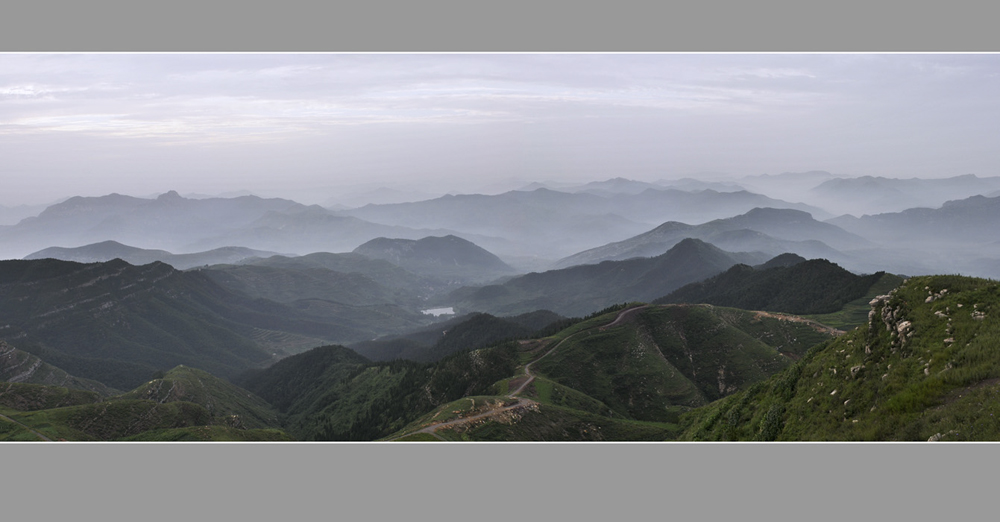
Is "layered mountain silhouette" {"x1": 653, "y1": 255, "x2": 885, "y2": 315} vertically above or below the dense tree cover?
above

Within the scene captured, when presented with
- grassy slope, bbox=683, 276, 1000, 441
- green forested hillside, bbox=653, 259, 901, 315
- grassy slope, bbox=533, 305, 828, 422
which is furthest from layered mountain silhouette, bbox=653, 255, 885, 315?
grassy slope, bbox=683, 276, 1000, 441

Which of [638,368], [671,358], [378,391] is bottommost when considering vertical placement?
[378,391]

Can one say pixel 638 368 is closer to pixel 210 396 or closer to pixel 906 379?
pixel 906 379

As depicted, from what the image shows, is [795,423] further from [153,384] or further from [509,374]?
[153,384]

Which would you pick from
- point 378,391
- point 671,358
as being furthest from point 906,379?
point 378,391

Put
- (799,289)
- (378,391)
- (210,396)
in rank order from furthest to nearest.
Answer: (799,289), (378,391), (210,396)

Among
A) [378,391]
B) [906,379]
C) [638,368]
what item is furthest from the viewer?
[378,391]

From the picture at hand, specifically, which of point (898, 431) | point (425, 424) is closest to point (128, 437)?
point (425, 424)

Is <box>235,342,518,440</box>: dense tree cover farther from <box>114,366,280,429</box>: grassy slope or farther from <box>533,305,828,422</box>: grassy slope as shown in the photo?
<box>533,305,828,422</box>: grassy slope

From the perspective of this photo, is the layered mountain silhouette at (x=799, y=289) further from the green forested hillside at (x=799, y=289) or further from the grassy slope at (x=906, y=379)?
the grassy slope at (x=906, y=379)

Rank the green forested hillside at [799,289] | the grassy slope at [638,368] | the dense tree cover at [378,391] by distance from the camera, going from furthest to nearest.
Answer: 1. the green forested hillside at [799,289]
2. the dense tree cover at [378,391]
3. the grassy slope at [638,368]

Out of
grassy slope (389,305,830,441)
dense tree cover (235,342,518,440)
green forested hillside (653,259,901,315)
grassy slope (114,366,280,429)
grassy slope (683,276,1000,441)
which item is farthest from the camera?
green forested hillside (653,259,901,315)

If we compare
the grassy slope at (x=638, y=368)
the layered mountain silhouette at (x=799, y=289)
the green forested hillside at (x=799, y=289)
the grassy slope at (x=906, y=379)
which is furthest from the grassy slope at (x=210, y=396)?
the layered mountain silhouette at (x=799, y=289)
